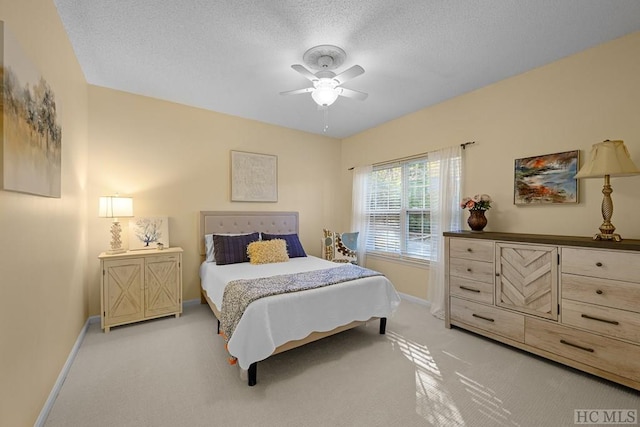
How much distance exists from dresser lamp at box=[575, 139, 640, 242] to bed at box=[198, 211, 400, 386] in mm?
1837

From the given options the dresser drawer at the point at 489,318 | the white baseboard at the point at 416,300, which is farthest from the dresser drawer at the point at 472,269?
the white baseboard at the point at 416,300

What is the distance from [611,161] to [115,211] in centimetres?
460

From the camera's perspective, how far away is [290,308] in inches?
86.9

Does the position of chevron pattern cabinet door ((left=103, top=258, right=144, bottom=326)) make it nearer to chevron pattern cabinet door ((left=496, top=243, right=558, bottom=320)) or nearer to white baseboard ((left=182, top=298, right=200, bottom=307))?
white baseboard ((left=182, top=298, right=200, bottom=307))

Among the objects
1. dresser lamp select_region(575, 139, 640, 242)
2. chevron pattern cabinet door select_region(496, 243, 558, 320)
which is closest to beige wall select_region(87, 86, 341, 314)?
chevron pattern cabinet door select_region(496, 243, 558, 320)

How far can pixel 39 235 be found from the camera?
164cm

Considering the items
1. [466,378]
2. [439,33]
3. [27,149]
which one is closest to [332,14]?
[439,33]

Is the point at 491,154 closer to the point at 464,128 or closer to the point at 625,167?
the point at 464,128

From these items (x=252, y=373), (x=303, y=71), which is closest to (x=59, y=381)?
(x=252, y=373)

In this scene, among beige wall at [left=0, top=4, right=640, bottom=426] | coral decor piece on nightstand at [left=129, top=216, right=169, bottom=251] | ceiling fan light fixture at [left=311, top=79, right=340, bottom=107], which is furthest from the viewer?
coral decor piece on nightstand at [left=129, top=216, right=169, bottom=251]

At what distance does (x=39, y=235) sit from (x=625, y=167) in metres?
4.05

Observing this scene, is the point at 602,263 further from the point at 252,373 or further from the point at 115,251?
the point at 115,251

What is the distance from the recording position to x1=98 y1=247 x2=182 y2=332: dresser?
9.50 ft

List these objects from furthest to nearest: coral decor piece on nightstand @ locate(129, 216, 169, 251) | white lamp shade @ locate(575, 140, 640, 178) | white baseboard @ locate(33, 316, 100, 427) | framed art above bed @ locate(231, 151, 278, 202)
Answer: framed art above bed @ locate(231, 151, 278, 202), coral decor piece on nightstand @ locate(129, 216, 169, 251), white lamp shade @ locate(575, 140, 640, 178), white baseboard @ locate(33, 316, 100, 427)
